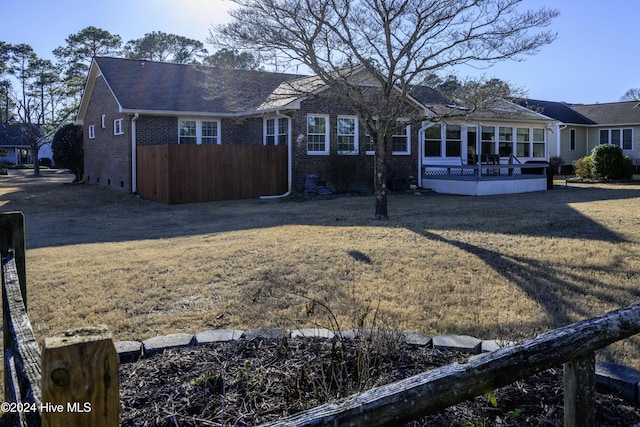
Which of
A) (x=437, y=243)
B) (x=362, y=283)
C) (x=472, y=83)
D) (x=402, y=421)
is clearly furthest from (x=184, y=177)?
(x=402, y=421)

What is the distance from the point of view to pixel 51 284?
659cm

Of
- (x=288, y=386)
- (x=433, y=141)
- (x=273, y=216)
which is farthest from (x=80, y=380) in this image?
(x=433, y=141)

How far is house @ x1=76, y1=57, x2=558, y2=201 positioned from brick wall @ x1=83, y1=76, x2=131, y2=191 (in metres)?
0.04

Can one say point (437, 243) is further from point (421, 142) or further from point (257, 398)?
point (421, 142)

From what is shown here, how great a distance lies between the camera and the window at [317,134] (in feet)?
66.1

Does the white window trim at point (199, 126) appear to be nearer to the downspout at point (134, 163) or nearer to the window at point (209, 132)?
the window at point (209, 132)

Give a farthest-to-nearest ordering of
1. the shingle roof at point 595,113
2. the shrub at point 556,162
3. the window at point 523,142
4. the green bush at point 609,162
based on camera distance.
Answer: the shingle roof at point 595,113
the shrub at point 556,162
the window at point 523,142
the green bush at point 609,162

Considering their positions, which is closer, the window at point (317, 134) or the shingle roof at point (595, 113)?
the window at point (317, 134)

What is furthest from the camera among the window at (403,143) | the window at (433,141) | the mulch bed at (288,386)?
the window at (433,141)

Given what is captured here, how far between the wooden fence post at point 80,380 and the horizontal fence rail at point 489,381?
46 cm

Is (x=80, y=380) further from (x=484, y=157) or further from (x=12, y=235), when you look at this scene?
(x=484, y=157)

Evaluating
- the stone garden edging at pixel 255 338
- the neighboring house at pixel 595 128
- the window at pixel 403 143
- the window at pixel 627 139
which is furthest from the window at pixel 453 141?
the stone garden edging at pixel 255 338

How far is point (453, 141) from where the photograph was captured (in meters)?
25.0

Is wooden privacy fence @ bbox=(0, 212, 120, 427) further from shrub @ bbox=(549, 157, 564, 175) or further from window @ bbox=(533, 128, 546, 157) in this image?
shrub @ bbox=(549, 157, 564, 175)
